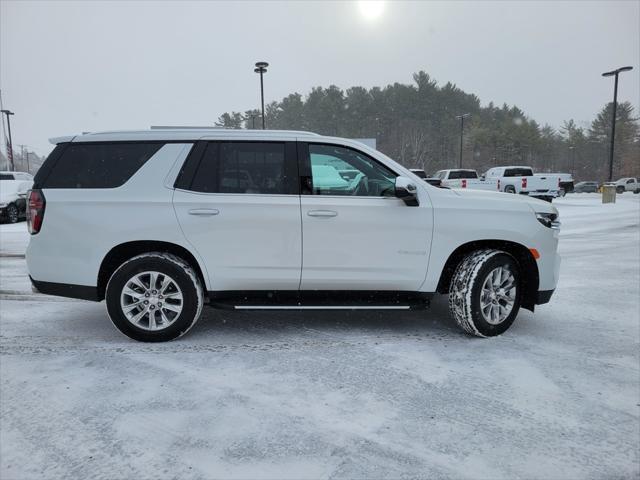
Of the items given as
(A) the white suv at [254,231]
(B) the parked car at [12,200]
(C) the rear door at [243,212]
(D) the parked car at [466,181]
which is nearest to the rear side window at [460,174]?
(D) the parked car at [466,181]

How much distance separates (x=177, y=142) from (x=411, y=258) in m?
2.44

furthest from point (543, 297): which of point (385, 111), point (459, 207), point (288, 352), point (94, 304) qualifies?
point (385, 111)

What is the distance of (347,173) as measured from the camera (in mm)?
4234

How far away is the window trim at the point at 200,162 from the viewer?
13.5ft

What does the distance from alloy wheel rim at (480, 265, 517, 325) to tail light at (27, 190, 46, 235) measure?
13.4 feet

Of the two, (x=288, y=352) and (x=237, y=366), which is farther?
(x=288, y=352)

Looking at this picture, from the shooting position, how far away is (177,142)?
165 inches

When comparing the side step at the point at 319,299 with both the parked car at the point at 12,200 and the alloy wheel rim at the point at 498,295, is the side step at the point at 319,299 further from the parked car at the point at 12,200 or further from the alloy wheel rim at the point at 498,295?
the parked car at the point at 12,200

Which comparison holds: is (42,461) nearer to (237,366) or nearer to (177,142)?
(237,366)

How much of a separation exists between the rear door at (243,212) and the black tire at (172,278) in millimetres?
197

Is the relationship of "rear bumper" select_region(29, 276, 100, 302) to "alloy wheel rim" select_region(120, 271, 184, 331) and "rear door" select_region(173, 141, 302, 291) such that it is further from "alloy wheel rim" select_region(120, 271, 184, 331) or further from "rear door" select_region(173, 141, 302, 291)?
"rear door" select_region(173, 141, 302, 291)

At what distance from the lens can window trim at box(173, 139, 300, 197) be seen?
13.5 ft

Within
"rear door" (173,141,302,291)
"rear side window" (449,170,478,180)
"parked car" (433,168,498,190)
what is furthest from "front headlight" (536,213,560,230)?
"rear side window" (449,170,478,180)

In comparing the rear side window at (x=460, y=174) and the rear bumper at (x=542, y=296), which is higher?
the rear side window at (x=460, y=174)
